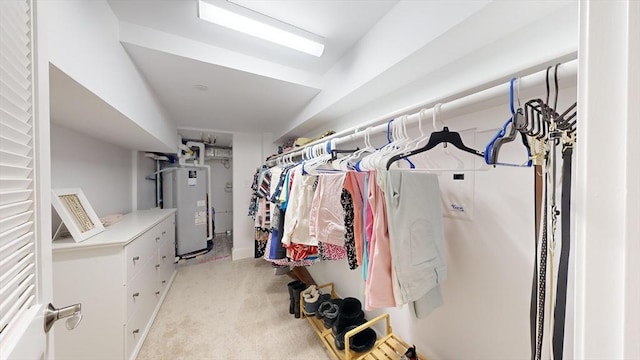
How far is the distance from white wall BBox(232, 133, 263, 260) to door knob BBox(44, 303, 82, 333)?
9.44 ft

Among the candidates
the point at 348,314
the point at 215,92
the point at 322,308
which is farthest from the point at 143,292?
the point at 215,92

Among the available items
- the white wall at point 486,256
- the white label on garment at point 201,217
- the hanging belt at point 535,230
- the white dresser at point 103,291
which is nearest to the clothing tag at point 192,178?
the white label on garment at point 201,217

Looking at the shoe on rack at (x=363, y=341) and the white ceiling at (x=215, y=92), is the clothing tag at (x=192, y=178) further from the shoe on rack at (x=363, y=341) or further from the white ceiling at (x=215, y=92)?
the shoe on rack at (x=363, y=341)

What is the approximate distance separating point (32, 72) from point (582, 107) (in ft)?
3.23

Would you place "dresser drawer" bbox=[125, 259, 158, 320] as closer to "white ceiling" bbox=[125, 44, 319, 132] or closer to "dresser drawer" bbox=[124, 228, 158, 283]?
"dresser drawer" bbox=[124, 228, 158, 283]

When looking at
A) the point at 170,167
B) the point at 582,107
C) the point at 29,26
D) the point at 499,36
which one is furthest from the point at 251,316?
the point at 170,167

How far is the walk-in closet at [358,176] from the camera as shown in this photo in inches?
8.3

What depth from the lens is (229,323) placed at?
184cm

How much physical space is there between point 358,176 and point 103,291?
5.36ft

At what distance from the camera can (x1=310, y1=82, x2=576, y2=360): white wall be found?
90 cm

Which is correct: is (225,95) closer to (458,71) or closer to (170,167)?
(458,71)

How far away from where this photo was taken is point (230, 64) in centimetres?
146

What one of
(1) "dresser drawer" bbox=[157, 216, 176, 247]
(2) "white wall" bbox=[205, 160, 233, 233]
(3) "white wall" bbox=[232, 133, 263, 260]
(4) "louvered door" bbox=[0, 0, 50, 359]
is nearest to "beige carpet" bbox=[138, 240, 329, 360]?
(1) "dresser drawer" bbox=[157, 216, 176, 247]

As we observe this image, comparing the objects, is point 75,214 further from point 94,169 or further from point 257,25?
point 257,25
